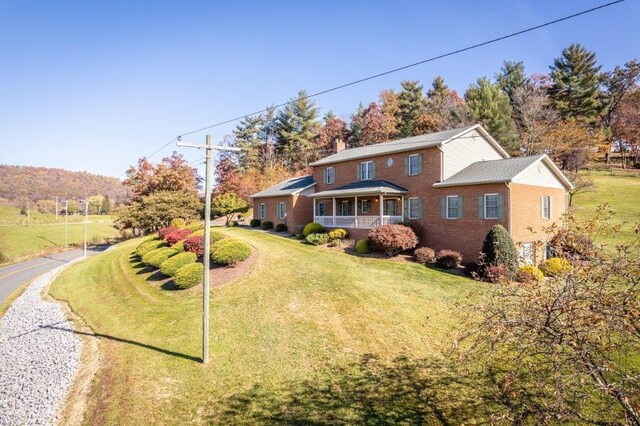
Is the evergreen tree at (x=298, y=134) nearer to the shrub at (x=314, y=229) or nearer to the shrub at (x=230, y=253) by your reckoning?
the shrub at (x=314, y=229)

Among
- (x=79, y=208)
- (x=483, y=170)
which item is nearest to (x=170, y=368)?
(x=483, y=170)

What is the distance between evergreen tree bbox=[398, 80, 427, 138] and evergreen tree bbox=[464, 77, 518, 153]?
1027 centimetres

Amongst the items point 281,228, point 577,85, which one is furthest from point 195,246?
point 577,85

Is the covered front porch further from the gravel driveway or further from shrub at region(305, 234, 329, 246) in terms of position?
the gravel driveway

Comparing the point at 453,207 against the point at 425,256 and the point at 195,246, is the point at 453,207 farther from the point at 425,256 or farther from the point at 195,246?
the point at 195,246

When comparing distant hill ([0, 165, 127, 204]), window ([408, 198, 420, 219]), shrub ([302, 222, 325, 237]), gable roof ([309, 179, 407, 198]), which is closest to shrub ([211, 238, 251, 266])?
shrub ([302, 222, 325, 237])

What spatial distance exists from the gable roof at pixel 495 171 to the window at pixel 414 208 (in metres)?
2.02

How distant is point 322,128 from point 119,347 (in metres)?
57.6

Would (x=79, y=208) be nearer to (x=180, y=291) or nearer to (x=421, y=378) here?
(x=180, y=291)

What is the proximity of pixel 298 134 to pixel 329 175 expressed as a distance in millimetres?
35348

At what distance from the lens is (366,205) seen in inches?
1152

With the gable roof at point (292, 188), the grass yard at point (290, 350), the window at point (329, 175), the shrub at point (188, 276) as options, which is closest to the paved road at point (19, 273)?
the grass yard at point (290, 350)

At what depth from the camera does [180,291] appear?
17.5m

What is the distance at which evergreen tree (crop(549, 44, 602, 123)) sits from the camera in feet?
169
